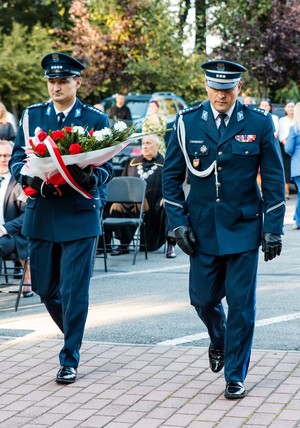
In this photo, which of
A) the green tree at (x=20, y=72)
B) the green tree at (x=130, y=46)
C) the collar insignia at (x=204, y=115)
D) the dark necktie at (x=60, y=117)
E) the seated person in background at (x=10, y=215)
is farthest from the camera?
the green tree at (x=130, y=46)

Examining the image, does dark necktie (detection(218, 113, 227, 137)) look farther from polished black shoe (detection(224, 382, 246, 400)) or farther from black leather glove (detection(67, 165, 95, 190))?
polished black shoe (detection(224, 382, 246, 400))

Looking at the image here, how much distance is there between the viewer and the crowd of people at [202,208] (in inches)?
269

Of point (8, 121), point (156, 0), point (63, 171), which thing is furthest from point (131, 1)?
point (63, 171)

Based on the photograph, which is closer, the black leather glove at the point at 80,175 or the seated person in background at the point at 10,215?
the black leather glove at the point at 80,175

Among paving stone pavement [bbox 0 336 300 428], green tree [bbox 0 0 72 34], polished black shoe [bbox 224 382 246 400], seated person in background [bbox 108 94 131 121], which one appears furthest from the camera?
green tree [bbox 0 0 72 34]

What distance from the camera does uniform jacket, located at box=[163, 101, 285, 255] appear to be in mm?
6824

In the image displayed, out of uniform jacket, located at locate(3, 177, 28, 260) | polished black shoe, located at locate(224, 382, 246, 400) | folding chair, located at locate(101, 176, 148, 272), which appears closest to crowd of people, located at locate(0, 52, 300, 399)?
polished black shoe, located at locate(224, 382, 246, 400)

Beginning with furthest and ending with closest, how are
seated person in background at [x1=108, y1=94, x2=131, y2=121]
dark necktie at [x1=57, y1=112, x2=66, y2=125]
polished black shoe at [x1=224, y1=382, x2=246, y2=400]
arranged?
seated person in background at [x1=108, y1=94, x2=131, y2=121], dark necktie at [x1=57, y1=112, x2=66, y2=125], polished black shoe at [x1=224, y1=382, x2=246, y2=400]

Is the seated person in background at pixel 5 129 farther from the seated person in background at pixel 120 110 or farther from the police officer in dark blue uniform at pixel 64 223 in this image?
the police officer in dark blue uniform at pixel 64 223

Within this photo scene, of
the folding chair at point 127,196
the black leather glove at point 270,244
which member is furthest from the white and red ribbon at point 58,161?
the folding chair at point 127,196

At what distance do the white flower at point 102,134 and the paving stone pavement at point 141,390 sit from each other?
1567 millimetres

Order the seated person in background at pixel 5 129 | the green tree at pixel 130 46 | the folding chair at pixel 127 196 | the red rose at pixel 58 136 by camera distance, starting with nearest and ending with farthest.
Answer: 1. the red rose at pixel 58 136
2. the folding chair at pixel 127 196
3. the seated person in background at pixel 5 129
4. the green tree at pixel 130 46

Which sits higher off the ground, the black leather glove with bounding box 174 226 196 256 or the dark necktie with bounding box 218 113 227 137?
the dark necktie with bounding box 218 113 227 137

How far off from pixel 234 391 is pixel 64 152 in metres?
1.83
